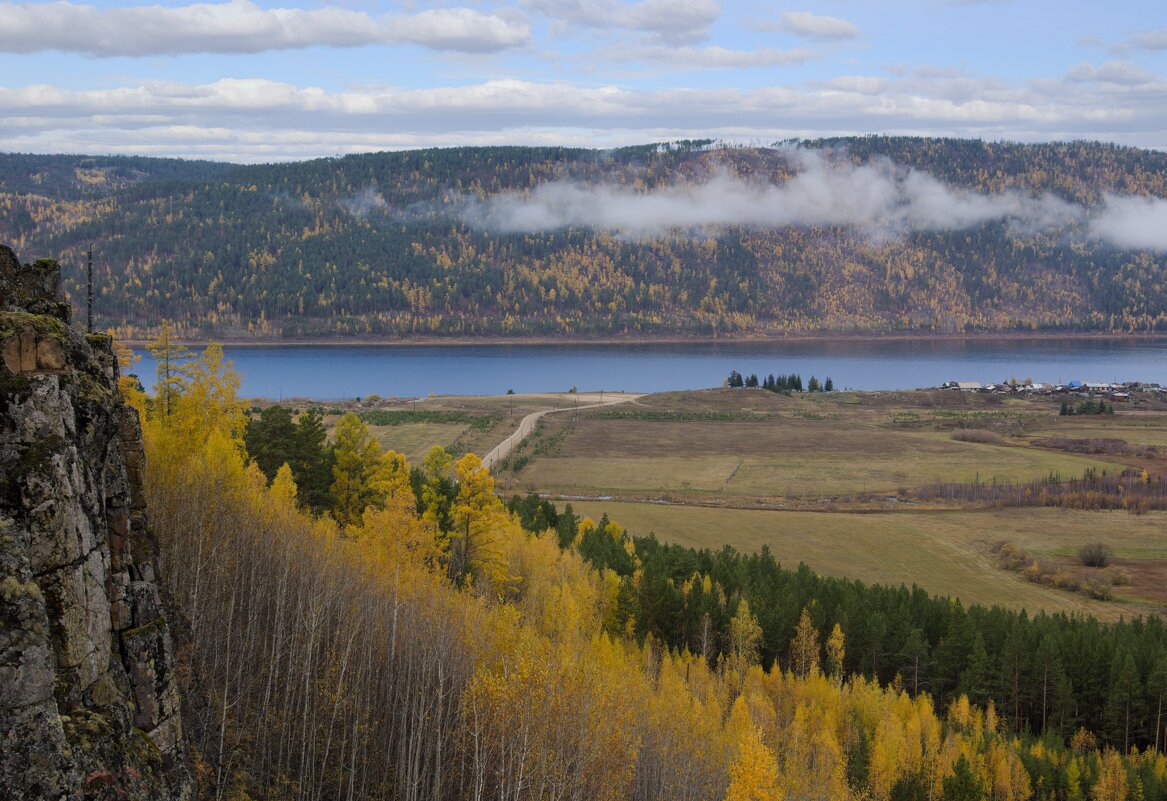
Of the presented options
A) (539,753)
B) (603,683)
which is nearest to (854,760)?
(603,683)

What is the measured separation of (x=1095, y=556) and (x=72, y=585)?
52.9m

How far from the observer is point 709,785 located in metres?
21.1

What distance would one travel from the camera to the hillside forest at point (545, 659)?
17.5 metres

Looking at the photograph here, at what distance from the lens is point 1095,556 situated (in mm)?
50656

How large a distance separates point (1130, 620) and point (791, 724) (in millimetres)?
21764

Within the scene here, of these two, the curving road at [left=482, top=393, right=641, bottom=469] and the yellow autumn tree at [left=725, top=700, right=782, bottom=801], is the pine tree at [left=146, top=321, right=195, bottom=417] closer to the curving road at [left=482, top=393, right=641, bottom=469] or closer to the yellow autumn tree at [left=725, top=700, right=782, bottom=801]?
the yellow autumn tree at [left=725, top=700, right=782, bottom=801]

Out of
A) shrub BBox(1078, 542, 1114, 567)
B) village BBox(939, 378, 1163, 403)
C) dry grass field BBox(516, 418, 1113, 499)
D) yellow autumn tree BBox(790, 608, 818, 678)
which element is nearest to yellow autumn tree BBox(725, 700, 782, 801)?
yellow autumn tree BBox(790, 608, 818, 678)

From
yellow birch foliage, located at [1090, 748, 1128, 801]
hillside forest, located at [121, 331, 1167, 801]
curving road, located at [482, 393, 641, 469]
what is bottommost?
curving road, located at [482, 393, 641, 469]

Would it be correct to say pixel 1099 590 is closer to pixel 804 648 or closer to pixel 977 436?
pixel 804 648

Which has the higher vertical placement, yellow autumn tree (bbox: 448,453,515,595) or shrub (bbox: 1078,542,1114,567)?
yellow autumn tree (bbox: 448,453,515,595)

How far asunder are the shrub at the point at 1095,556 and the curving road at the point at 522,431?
3698 centimetres

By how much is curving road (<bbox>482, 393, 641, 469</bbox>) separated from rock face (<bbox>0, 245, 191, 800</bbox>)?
192 feet

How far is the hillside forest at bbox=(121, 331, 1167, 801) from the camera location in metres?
17.5

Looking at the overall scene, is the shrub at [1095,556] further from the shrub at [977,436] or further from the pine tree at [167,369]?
the pine tree at [167,369]
